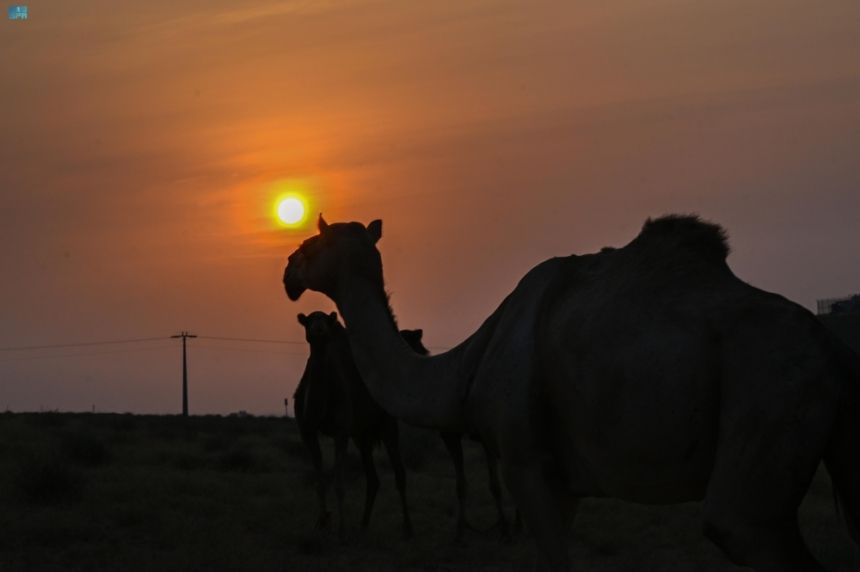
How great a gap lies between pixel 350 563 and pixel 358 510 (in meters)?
4.50

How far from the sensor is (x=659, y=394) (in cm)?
756

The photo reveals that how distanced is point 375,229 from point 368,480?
327 inches

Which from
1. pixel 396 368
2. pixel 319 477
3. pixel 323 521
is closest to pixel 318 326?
pixel 319 477

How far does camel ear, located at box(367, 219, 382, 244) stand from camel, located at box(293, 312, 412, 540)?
7.19 metres

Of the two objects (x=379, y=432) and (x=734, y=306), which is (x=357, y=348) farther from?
(x=379, y=432)

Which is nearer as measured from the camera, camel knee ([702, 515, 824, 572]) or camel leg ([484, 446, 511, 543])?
camel knee ([702, 515, 824, 572])

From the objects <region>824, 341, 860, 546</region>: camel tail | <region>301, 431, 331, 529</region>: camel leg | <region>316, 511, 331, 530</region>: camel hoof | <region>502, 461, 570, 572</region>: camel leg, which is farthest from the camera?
<region>301, 431, 331, 529</region>: camel leg

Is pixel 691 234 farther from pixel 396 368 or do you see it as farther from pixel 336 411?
pixel 336 411

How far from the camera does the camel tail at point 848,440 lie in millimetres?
7074

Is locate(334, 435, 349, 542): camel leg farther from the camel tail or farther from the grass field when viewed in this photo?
the camel tail

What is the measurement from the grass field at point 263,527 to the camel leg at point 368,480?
239mm

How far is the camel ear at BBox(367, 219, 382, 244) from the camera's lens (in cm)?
1098

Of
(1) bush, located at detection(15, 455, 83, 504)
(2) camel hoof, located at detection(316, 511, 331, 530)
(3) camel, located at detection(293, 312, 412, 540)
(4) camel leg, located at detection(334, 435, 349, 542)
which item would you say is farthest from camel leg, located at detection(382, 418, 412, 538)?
(1) bush, located at detection(15, 455, 83, 504)

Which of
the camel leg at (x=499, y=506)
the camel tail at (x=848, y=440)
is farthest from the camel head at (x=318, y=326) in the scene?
the camel tail at (x=848, y=440)
